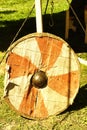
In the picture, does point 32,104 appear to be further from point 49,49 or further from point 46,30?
point 46,30

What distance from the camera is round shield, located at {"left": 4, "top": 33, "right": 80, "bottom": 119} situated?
19.7 ft

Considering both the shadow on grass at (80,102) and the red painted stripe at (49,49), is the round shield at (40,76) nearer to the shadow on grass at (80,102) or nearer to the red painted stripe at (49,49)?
the red painted stripe at (49,49)

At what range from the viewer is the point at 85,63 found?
8.70 metres

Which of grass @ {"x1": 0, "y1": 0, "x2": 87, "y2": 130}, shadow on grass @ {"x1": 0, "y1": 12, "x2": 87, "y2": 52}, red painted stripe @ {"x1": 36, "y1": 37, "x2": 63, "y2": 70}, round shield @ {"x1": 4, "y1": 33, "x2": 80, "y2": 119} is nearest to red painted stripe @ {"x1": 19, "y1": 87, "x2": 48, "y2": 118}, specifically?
round shield @ {"x1": 4, "y1": 33, "x2": 80, "y2": 119}

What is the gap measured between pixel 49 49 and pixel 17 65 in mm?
543

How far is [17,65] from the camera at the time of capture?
19.7 feet

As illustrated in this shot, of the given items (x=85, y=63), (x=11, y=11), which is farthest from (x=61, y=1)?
(x=85, y=63)

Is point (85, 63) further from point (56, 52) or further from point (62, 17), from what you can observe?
point (62, 17)

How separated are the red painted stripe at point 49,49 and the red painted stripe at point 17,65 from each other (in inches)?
9.9

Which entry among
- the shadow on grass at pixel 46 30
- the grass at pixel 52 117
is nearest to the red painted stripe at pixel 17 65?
the grass at pixel 52 117

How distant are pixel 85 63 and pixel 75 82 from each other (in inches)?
101

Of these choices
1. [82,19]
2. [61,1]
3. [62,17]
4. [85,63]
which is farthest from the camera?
[61,1]

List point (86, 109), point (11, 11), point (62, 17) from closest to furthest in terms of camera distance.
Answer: point (86, 109), point (62, 17), point (11, 11)

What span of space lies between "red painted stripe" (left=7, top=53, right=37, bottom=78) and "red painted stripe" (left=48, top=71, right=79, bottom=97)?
419 millimetres
